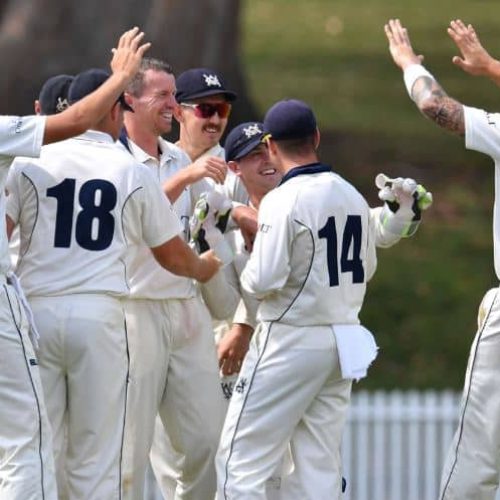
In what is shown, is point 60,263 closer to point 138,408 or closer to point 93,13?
point 138,408

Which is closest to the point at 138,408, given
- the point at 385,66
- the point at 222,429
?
the point at 222,429

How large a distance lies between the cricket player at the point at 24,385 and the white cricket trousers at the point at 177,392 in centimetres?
85

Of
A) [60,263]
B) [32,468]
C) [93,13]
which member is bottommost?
[32,468]

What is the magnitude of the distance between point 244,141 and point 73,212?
50.9 inches

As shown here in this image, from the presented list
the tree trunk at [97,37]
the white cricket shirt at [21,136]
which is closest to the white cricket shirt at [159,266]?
the white cricket shirt at [21,136]

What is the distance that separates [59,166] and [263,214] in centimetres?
99

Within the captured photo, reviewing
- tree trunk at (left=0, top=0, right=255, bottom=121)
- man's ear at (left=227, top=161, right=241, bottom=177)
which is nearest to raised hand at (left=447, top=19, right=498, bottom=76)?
man's ear at (left=227, top=161, right=241, bottom=177)

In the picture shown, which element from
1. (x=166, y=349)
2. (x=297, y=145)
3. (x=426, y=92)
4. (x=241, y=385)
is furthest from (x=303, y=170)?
(x=166, y=349)

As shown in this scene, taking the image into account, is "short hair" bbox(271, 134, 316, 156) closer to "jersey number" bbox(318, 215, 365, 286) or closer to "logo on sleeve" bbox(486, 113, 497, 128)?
"jersey number" bbox(318, 215, 365, 286)

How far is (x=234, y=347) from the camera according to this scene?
9.91m

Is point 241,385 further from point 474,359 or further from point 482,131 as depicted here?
point 482,131

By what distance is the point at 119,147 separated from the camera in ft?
29.5

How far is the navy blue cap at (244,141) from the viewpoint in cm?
967

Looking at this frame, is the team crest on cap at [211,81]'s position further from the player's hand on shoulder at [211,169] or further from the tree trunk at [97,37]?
the tree trunk at [97,37]
